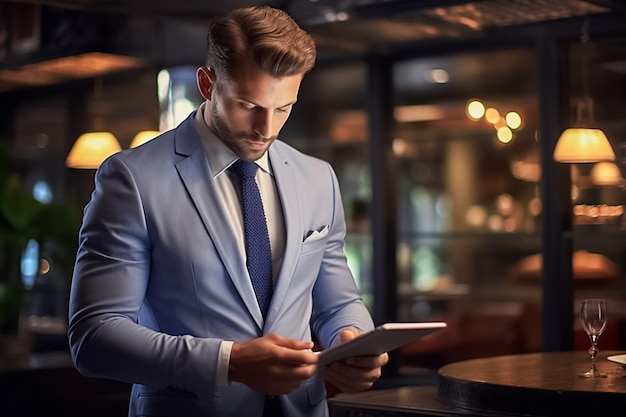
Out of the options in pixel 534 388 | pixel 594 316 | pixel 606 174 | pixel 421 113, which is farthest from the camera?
pixel 421 113

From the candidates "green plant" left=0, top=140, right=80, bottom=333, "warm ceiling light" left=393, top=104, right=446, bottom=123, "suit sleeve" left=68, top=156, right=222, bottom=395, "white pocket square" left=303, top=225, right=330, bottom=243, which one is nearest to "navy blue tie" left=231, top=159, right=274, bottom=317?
"white pocket square" left=303, top=225, right=330, bottom=243

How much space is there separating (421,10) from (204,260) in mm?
3099

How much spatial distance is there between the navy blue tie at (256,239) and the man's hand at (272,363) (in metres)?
0.24

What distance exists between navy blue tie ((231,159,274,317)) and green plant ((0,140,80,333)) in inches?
184

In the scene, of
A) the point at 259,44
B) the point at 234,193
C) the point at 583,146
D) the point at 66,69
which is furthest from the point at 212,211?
the point at 66,69

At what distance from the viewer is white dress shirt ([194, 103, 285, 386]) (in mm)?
2324

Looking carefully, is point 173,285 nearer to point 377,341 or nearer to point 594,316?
point 377,341

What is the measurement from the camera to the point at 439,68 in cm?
1038

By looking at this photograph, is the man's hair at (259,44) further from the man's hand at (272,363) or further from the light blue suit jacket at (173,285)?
the man's hand at (272,363)

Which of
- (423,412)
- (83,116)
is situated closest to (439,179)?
(83,116)

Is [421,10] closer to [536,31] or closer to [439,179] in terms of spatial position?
[536,31]

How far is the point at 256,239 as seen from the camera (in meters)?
2.31

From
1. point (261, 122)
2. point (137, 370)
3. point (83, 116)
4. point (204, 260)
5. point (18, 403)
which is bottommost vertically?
point (18, 403)

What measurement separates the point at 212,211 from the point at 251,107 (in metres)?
0.24
